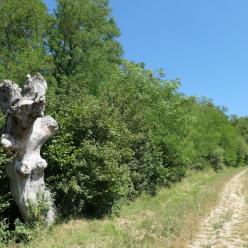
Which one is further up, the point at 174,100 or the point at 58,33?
the point at 58,33

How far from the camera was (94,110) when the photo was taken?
16547 mm

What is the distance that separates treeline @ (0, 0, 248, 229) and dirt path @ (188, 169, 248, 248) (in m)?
3.77

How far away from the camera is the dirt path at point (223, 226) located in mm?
12816

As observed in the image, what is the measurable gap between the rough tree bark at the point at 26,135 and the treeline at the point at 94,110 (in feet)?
1.56

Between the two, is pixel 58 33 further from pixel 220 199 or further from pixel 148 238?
pixel 148 238

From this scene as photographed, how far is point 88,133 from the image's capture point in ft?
53.7

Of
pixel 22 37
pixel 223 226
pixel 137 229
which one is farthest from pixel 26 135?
pixel 22 37

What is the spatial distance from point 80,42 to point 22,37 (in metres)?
4.79

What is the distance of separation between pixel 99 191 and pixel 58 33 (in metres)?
21.5

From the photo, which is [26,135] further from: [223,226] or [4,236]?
→ [223,226]

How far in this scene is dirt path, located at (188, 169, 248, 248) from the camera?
42.0 feet

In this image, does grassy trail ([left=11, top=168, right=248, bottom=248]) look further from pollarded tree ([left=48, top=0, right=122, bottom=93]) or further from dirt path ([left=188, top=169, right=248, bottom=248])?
pollarded tree ([left=48, top=0, right=122, bottom=93])

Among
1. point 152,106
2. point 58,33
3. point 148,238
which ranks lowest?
point 148,238

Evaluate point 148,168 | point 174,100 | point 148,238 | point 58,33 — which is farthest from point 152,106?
point 148,238
